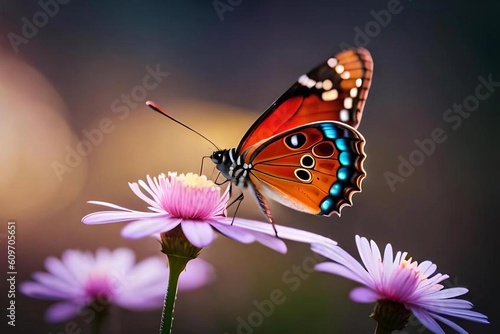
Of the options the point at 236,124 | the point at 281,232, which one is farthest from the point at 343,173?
the point at 236,124

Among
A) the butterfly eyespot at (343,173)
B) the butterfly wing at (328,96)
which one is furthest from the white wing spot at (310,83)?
the butterfly eyespot at (343,173)

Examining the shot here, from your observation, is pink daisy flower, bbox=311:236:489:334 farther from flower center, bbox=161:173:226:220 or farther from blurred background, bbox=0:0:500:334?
blurred background, bbox=0:0:500:334

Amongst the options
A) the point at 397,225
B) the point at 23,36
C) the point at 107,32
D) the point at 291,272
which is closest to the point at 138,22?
the point at 107,32

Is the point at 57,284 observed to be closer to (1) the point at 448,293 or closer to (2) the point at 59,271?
(2) the point at 59,271

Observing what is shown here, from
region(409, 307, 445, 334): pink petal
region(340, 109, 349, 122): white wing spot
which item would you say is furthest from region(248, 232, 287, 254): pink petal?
region(340, 109, 349, 122): white wing spot

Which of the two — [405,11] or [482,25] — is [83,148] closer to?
[405,11]
